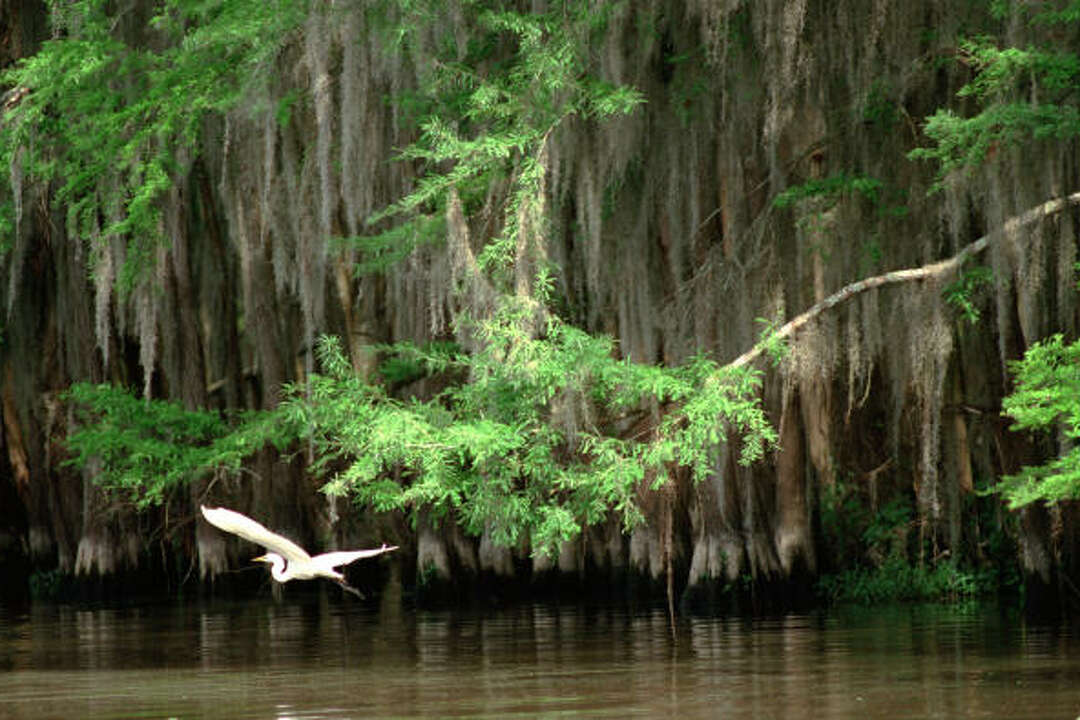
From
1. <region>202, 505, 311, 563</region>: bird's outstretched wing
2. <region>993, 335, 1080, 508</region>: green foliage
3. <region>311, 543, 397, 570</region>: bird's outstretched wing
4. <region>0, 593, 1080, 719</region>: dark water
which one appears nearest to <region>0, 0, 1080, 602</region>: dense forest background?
<region>0, 593, 1080, 719</region>: dark water

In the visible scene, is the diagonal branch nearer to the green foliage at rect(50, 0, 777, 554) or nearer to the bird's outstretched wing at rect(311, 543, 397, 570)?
the green foliage at rect(50, 0, 777, 554)

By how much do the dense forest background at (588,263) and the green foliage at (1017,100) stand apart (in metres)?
0.03

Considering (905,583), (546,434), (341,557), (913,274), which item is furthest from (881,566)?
(341,557)

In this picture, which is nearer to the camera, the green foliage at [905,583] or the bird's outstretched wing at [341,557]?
the bird's outstretched wing at [341,557]

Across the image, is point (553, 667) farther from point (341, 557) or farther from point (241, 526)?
point (241, 526)

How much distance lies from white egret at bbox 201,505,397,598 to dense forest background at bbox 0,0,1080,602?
2.21m

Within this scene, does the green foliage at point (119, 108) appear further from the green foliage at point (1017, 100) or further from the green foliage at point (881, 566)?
the green foliage at point (1017, 100)

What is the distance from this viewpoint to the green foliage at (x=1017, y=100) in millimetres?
12914

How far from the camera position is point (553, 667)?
12344 mm

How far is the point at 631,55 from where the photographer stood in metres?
15.7

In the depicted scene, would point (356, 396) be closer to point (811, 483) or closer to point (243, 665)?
point (243, 665)

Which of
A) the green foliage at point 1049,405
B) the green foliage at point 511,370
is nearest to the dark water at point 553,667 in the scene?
the green foliage at point 1049,405

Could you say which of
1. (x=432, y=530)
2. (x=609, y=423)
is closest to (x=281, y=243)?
(x=432, y=530)

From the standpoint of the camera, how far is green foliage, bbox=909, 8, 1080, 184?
12914mm
